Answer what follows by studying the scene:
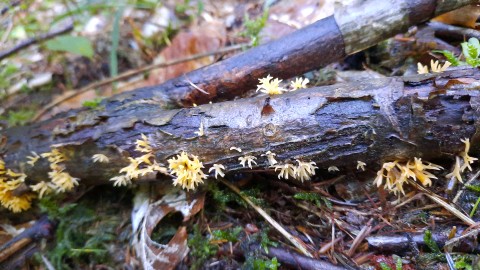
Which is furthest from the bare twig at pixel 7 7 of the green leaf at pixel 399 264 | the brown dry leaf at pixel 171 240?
the green leaf at pixel 399 264

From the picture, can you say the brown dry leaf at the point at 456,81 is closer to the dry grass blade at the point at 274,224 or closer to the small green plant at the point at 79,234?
the dry grass blade at the point at 274,224

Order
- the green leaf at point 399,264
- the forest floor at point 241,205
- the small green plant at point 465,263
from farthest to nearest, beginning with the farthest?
the forest floor at point 241,205, the green leaf at point 399,264, the small green plant at point 465,263

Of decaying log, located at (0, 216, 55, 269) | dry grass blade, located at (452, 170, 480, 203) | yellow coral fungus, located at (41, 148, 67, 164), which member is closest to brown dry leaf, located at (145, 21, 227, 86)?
yellow coral fungus, located at (41, 148, 67, 164)

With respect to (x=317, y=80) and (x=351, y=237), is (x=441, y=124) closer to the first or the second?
(x=351, y=237)

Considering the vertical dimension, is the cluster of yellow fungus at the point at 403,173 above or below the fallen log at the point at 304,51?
below

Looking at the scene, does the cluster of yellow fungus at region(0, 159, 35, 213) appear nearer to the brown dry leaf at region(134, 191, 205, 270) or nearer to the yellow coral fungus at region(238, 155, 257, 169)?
the brown dry leaf at region(134, 191, 205, 270)

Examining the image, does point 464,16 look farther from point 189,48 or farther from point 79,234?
point 79,234

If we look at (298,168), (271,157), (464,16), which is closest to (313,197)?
(298,168)

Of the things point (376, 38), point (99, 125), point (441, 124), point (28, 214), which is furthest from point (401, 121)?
point (28, 214)
